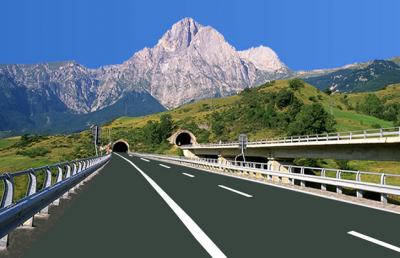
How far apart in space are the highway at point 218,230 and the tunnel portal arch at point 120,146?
138859mm

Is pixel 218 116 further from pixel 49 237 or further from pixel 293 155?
pixel 49 237

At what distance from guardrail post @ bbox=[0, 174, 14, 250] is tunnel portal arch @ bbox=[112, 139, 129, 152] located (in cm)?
14435

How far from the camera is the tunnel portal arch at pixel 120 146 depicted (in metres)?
152

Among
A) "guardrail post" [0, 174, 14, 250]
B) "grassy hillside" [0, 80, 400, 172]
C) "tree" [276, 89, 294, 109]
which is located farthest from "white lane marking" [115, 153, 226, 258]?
"tree" [276, 89, 294, 109]

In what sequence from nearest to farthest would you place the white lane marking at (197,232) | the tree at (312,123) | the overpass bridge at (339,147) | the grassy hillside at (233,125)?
the white lane marking at (197,232) → the overpass bridge at (339,147) → the tree at (312,123) → the grassy hillside at (233,125)

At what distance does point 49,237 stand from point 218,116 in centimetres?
16286

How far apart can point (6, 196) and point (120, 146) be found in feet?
515

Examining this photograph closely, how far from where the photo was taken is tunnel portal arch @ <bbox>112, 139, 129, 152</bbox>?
152m

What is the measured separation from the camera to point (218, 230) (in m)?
9.17

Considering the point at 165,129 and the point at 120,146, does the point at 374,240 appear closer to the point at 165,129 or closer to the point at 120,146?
the point at 165,129

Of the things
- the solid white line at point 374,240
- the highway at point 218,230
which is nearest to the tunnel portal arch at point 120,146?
Answer: the highway at point 218,230

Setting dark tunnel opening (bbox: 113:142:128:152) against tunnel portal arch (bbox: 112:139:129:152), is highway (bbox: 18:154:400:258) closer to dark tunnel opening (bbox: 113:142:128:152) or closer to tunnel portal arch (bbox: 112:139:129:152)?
tunnel portal arch (bbox: 112:139:129:152)

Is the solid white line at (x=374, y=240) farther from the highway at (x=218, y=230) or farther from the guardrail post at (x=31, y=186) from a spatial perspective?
the guardrail post at (x=31, y=186)

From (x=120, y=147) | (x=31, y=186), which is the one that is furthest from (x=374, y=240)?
(x=120, y=147)
